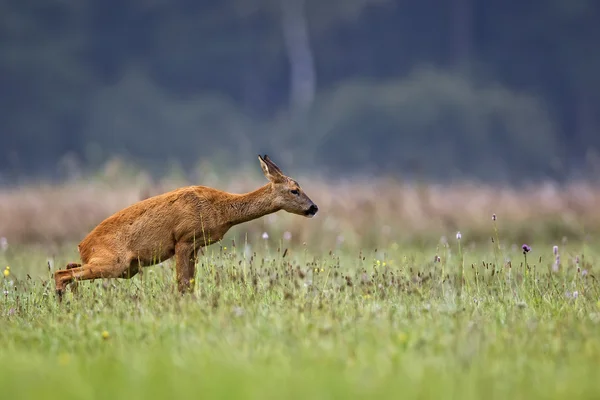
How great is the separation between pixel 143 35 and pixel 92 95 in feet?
21.9

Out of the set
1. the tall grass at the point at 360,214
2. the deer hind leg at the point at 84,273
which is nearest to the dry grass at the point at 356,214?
the tall grass at the point at 360,214

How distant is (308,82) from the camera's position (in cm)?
6388

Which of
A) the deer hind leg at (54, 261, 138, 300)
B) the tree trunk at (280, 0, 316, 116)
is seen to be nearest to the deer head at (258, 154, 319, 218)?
the deer hind leg at (54, 261, 138, 300)

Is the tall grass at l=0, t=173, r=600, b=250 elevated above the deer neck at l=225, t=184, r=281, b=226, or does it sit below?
above

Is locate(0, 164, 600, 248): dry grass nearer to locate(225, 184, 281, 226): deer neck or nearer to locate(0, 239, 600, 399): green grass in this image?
locate(225, 184, 281, 226): deer neck

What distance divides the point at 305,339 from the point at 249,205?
3615mm

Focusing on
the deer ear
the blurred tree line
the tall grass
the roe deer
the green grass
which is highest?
the blurred tree line

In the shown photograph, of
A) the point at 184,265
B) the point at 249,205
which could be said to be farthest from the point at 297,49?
the point at 184,265

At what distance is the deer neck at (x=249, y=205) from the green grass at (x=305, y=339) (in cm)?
56

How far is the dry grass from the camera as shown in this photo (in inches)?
747

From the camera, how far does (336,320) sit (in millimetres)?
8688

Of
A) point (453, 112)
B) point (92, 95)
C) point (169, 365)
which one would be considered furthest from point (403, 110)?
point (169, 365)

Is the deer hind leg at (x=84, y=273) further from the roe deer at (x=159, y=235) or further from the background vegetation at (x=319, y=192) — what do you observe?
the background vegetation at (x=319, y=192)

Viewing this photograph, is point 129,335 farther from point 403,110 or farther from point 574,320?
point 403,110
